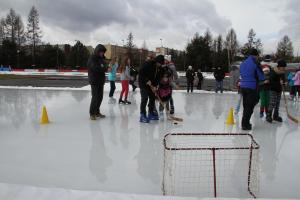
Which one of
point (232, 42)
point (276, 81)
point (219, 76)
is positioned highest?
point (232, 42)

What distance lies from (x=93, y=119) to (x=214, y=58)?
5421cm

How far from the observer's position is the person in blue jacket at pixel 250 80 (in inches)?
227

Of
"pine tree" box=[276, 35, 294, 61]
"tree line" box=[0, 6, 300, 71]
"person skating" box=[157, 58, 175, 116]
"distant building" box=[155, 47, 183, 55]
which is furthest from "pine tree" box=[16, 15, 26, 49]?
"person skating" box=[157, 58, 175, 116]

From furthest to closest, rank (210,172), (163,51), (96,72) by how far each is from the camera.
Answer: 1. (163,51)
2. (96,72)
3. (210,172)

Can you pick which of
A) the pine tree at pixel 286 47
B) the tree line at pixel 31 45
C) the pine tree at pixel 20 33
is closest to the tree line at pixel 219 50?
the pine tree at pixel 286 47

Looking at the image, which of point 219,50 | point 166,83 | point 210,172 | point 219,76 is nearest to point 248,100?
point 166,83

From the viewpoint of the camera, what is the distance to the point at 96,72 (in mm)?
6633

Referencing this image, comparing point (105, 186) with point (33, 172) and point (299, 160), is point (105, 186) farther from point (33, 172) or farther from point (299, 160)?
point (299, 160)

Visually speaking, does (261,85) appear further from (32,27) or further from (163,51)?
(32,27)

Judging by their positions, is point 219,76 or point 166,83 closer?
point 166,83

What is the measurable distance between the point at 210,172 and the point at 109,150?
5.36ft

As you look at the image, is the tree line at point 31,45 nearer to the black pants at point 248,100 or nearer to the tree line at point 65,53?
the tree line at point 65,53

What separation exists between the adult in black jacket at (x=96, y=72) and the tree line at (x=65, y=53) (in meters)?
45.7

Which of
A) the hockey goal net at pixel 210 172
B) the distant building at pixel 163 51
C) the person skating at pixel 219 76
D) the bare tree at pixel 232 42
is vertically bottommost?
the hockey goal net at pixel 210 172
